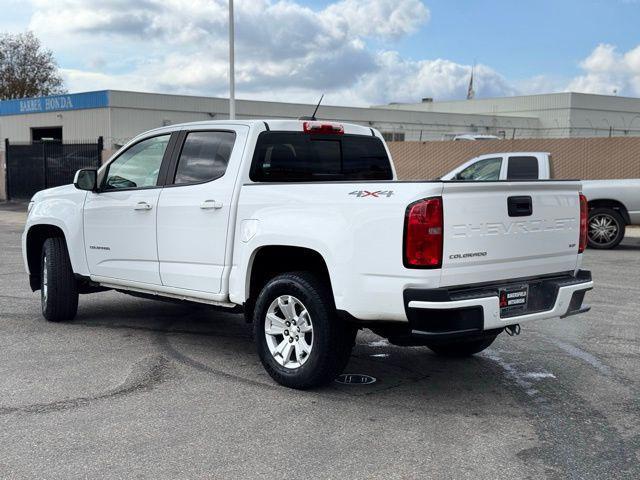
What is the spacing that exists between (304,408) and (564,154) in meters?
18.7

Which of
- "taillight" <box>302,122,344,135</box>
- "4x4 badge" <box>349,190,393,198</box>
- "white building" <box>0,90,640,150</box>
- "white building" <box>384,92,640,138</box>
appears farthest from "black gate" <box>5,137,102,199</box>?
"white building" <box>384,92,640,138</box>

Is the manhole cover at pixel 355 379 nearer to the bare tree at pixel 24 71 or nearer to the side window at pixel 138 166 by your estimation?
the side window at pixel 138 166

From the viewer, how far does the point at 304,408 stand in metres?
5.05

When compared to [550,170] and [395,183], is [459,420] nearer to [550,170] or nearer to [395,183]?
[395,183]

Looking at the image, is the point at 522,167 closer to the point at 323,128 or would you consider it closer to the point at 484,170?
the point at 484,170

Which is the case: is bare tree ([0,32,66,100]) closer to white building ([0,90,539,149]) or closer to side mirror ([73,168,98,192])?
white building ([0,90,539,149])

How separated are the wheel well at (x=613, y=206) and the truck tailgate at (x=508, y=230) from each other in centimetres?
981

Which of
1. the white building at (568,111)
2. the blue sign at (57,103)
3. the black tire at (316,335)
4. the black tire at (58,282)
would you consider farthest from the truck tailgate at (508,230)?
the white building at (568,111)

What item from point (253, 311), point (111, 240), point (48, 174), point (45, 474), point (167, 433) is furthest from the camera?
point (48, 174)

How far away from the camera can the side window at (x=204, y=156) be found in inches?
242

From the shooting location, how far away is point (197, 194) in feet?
20.0

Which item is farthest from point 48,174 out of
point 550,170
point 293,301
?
point 293,301

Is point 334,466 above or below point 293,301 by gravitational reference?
below

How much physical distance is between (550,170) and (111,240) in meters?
9.52
